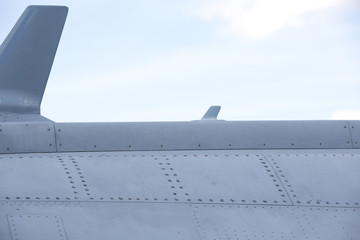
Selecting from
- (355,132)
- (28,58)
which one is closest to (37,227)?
(355,132)

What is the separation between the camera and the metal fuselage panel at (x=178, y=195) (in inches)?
262

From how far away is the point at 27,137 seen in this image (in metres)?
8.10

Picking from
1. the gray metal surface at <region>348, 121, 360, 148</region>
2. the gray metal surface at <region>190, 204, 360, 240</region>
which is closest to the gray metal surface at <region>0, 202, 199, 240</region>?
the gray metal surface at <region>190, 204, 360, 240</region>

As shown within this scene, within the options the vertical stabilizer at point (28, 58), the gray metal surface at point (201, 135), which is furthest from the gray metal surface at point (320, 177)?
the vertical stabilizer at point (28, 58)

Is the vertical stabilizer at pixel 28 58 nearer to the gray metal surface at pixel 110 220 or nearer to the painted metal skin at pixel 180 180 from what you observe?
the painted metal skin at pixel 180 180

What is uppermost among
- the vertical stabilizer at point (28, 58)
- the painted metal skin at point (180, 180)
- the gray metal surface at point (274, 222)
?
the painted metal skin at point (180, 180)

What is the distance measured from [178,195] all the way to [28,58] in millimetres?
11176

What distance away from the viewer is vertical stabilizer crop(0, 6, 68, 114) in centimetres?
1678

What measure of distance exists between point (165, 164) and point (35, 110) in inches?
390

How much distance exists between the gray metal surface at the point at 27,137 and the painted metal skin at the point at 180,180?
0.04 ft

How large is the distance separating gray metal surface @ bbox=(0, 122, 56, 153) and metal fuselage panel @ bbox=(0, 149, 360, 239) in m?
0.19

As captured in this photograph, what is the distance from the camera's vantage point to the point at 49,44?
17766 millimetres

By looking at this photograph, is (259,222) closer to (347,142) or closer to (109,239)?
(109,239)

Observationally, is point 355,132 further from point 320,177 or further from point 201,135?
point 201,135
